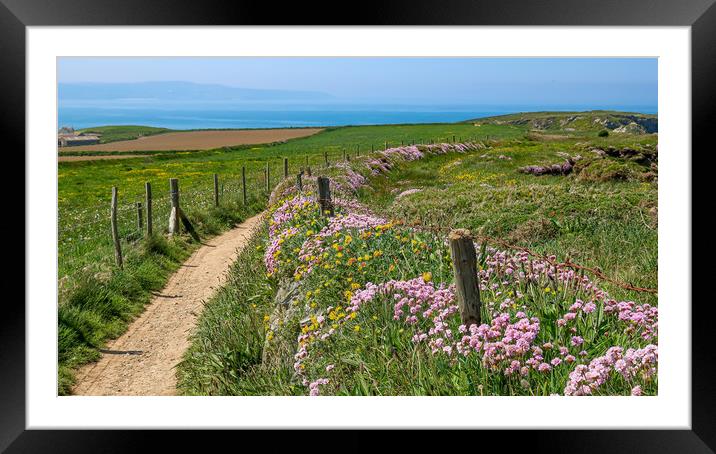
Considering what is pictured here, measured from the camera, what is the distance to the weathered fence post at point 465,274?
4.77 m

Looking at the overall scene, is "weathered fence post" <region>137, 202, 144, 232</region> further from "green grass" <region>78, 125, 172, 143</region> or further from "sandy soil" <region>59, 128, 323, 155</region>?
"green grass" <region>78, 125, 172, 143</region>

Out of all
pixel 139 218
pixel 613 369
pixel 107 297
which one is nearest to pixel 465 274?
pixel 613 369

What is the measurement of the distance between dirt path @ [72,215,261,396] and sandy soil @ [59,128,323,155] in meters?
33.8

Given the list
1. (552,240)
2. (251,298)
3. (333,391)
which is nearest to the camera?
(333,391)

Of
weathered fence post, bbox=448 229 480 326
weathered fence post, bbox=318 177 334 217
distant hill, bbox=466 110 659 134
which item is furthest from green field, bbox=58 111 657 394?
distant hill, bbox=466 110 659 134

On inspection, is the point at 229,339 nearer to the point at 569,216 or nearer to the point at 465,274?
the point at 465,274

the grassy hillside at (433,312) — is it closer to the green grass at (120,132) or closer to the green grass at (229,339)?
the green grass at (229,339)

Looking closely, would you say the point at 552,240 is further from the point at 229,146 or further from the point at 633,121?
the point at 229,146
